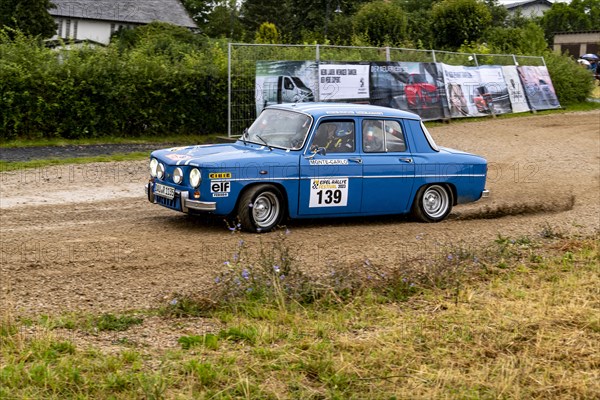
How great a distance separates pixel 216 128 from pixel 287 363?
1573 centimetres

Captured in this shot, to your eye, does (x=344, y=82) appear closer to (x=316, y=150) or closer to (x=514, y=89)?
(x=514, y=89)

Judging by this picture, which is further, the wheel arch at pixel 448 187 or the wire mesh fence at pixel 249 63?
the wire mesh fence at pixel 249 63

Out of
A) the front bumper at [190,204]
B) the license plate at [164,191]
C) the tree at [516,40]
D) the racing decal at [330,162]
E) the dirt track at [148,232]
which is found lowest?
the dirt track at [148,232]

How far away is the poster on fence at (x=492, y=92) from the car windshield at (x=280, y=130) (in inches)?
620

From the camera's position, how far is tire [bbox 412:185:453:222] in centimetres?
1231

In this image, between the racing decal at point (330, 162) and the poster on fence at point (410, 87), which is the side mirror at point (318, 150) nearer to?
the racing decal at point (330, 162)

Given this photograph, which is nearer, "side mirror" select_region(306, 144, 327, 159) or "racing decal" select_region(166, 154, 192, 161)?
"racing decal" select_region(166, 154, 192, 161)

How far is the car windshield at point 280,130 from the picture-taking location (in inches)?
443

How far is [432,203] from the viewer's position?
12555 mm

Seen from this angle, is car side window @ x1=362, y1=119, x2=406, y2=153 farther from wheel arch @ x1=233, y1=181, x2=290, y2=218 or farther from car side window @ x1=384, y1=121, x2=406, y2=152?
wheel arch @ x1=233, y1=181, x2=290, y2=218

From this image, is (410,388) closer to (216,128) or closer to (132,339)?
(132,339)

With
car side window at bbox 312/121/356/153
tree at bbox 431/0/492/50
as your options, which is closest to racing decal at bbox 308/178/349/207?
car side window at bbox 312/121/356/153

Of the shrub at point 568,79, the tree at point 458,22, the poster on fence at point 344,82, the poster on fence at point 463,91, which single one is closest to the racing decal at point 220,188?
the poster on fence at point 344,82

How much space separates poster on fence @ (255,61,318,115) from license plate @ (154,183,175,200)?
9.07m
